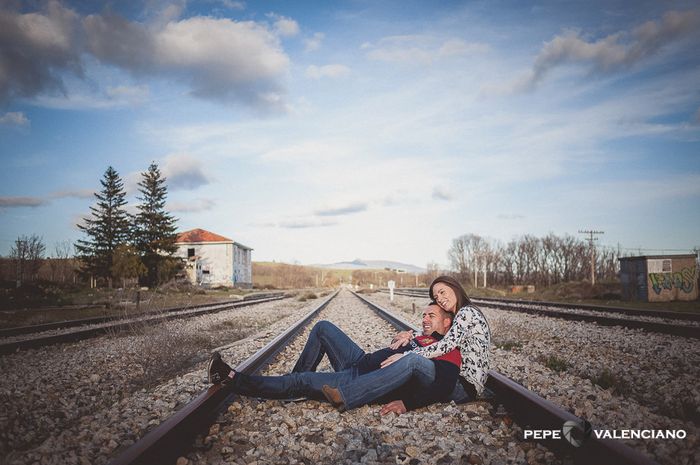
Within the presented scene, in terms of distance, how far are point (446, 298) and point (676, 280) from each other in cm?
1969

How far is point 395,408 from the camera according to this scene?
335cm

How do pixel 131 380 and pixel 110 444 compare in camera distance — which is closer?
pixel 110 444

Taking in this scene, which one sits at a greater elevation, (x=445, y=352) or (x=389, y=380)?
(x=445, y=352)

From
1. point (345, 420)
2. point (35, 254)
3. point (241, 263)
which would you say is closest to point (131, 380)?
point (345, 420)

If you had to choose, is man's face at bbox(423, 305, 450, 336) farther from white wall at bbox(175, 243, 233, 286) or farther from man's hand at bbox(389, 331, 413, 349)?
white wall at bbox(175, 243, 233, 286)

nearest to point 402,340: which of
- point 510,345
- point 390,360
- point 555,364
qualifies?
point 390,360

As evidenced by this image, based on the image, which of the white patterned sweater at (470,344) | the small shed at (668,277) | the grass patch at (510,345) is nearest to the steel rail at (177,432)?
the white patterned sweater at (470,344)

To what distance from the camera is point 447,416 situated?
3.39m

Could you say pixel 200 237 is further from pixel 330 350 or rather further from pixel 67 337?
pixel 330 350

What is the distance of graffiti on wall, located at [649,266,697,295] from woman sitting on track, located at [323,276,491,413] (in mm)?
18814

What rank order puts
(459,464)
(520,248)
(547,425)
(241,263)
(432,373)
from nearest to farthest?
(459,464)
(547,425)
(432,373)
(241,263)
(520,248)

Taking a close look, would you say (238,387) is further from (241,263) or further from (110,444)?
(241,263)

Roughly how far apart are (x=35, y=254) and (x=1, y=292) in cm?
2674

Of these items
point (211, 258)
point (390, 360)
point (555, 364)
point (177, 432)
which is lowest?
point (555, 364)
